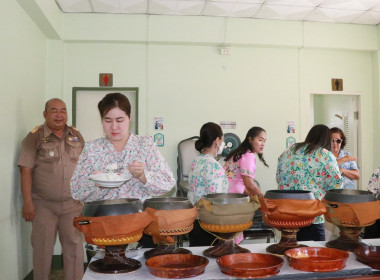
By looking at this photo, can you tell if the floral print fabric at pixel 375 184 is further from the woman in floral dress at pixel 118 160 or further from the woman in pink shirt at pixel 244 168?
the woman in floral dress at pixel 118 160

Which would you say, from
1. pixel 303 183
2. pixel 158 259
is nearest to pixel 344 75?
pixel 303 183

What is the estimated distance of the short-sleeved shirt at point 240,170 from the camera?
3.01 meters

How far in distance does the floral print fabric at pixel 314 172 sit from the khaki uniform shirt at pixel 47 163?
1.90m

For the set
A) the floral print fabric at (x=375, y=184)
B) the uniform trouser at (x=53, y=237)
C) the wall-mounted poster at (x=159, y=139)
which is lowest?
the uniform trouser at (x=53, y=237)

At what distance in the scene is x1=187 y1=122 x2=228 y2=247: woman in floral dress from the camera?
2.30 m

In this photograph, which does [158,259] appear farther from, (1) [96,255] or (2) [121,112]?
(2) [121,112]

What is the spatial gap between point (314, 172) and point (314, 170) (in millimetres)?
14

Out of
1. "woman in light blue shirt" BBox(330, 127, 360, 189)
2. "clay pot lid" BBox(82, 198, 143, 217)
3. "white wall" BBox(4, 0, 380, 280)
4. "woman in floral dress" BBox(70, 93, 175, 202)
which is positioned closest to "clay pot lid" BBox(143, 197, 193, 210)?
"clay pot lid" BBox(82, 198, 143, 217)

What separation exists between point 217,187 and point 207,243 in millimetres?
391

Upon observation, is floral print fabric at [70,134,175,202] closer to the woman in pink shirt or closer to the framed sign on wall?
the woman in pink shirt

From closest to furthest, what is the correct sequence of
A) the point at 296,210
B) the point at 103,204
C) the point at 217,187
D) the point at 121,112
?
1. the point at 103,204
2. the point at 296,210
3. the point at 121,112
4. the point at 217,187

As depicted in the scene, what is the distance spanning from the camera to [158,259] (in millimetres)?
1512

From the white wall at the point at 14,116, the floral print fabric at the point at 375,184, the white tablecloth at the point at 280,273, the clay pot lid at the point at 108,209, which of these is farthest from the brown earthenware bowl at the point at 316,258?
the white wall at the point at 14,116

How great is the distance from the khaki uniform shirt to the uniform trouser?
0.28ft
